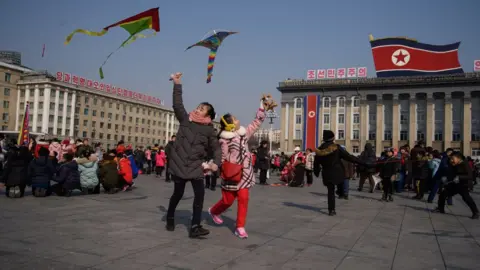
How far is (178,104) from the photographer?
5250 mm

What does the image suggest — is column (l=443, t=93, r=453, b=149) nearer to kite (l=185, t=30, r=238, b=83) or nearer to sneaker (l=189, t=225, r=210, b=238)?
kite (l=185, t=30, r=238, b=83)

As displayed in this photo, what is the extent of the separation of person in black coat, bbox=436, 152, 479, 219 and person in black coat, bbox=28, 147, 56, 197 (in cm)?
920

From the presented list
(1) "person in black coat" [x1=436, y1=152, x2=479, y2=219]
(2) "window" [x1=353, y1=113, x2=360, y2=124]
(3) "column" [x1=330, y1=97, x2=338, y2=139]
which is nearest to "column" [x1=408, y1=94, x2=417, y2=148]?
A: (2) "window" [x1=353, y1=113, x2=360, y2=124]

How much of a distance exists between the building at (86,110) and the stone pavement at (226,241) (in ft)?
237

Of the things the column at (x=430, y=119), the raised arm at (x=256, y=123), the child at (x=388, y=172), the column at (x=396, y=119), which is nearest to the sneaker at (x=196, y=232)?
the raised arm at (x=256, y=123)

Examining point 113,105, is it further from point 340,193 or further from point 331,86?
point 340,193

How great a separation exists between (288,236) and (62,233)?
116 inches

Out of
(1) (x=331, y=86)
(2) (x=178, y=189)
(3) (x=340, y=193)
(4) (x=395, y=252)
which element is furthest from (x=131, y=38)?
(1) (x=331, y=86)

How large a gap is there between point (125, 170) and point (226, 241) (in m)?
6.89

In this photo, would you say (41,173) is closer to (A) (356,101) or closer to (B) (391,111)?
(A) (356,101)

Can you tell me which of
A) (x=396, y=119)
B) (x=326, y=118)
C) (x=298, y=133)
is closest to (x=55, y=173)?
(x=298, y=133)

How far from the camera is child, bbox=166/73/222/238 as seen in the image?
5.02m

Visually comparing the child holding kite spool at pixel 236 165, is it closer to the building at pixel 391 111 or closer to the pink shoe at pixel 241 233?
the pink shoe at pixel 241 233

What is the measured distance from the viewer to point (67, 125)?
7662 centimetres
